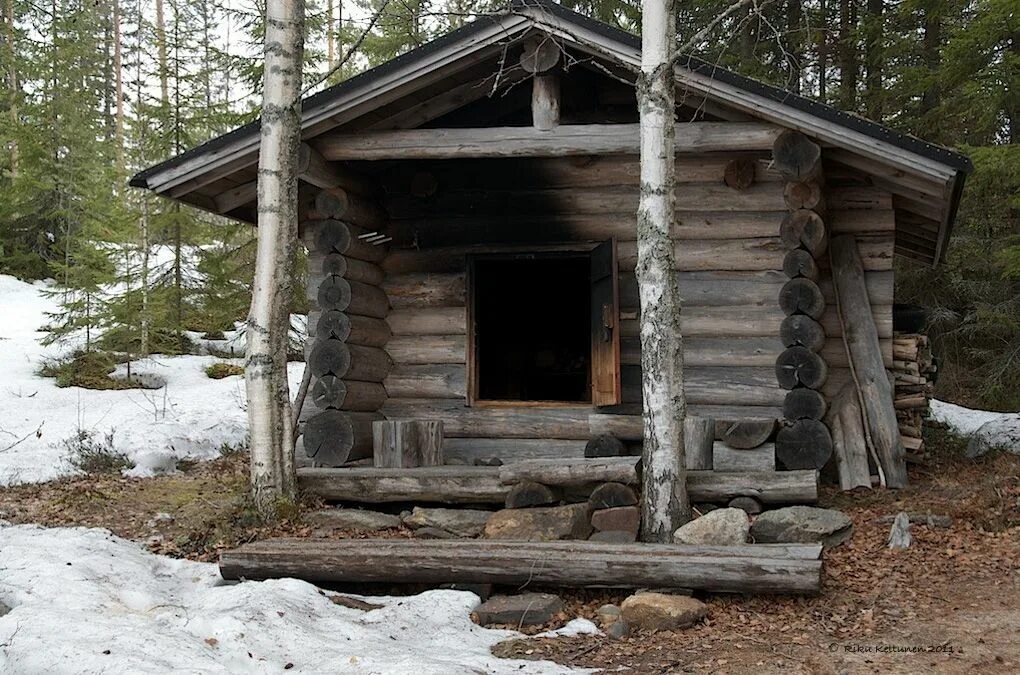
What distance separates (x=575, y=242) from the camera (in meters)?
9.87

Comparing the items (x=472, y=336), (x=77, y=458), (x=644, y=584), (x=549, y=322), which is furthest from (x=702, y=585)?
(x=549, y=322)

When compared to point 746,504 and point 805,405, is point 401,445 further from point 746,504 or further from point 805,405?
point 805,405

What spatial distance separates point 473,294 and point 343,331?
1607 mm

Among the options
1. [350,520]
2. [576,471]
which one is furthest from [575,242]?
[350,520]

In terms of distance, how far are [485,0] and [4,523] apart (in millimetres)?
10620

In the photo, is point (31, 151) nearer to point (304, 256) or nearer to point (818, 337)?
point (304, 256)

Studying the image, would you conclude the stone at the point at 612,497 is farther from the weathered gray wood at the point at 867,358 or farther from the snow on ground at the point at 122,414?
the snow on ground at the point at 122,414

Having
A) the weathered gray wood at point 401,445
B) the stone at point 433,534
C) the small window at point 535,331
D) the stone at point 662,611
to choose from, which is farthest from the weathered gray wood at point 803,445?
the small window at point 535,331

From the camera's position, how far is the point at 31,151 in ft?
70.6

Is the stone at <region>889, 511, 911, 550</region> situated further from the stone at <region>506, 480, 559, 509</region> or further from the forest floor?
the stone at <region>506, 480, 559, 509</region>

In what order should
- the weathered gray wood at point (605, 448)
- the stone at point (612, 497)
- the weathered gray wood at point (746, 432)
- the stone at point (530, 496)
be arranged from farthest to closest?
the weathered gray wood at point (605, 448), the weathered gray wood at point (746, 432), the stone at point (530, 496), the stone at point (612, 497)

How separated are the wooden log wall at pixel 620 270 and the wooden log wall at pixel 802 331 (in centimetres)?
39

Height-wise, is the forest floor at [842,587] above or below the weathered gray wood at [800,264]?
below

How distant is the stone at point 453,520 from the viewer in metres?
7.90
